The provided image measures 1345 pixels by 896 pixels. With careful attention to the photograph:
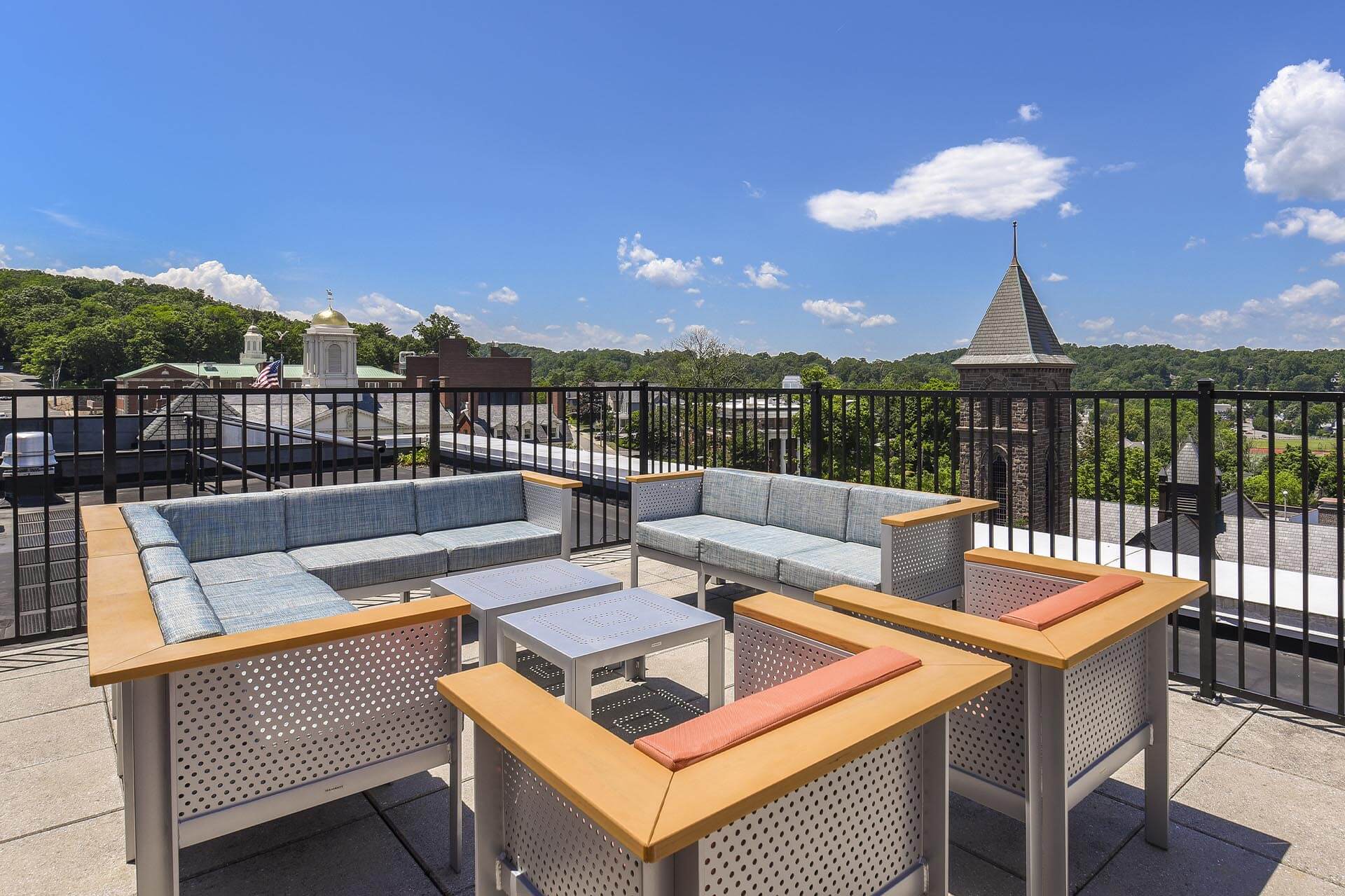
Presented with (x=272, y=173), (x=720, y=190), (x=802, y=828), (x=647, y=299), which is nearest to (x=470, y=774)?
(x=802, y=828)

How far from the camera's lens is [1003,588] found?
2.39m

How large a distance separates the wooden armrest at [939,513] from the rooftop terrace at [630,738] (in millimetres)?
1093

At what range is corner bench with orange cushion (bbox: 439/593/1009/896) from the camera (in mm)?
983

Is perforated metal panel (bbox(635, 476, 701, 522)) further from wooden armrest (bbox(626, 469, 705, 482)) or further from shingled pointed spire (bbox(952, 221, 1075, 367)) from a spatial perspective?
shingled pointed spire (bbox(952, 221, 1075, 367))

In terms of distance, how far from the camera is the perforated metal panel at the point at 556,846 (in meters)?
1.05

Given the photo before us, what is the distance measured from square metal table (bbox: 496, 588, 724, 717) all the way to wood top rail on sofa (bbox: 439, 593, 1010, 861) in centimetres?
62

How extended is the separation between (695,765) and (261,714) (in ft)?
3.89

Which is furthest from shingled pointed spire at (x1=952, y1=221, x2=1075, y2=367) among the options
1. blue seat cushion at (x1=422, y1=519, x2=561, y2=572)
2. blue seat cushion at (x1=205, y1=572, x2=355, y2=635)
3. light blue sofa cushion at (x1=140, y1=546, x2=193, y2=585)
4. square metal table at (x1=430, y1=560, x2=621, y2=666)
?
light blue sofa cushion at (x1=140, y1=546, x2=193, y2=585)

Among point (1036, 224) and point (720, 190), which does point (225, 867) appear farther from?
point (1036, 224)

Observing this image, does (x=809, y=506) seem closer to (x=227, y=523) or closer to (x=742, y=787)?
(x=227, y=523)

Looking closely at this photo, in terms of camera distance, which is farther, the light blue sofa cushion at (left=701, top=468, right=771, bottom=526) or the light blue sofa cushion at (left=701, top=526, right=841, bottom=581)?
the light blue sofa cushion at (left=701, top=468, right=771, bottom=526)

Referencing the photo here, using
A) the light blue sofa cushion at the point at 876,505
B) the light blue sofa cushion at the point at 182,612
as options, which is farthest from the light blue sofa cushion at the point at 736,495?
the light blue sofa cushion at the point at 182,612

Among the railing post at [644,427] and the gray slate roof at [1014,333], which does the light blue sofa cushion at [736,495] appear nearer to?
the railing post at [644,427]

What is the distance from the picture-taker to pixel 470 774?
2352mm
